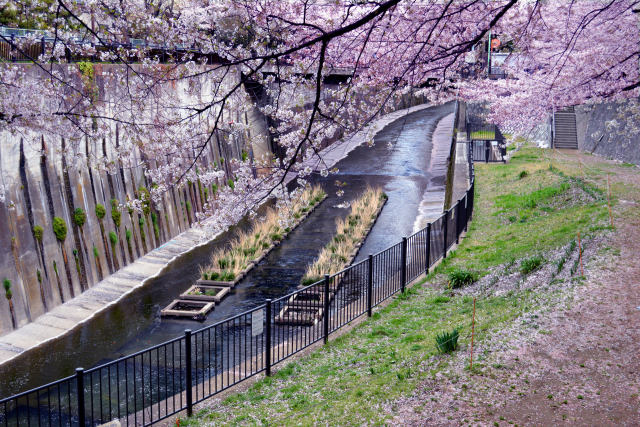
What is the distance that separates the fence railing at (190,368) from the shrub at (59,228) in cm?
461

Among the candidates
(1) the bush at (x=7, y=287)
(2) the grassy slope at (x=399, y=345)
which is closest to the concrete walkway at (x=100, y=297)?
(1) the bush at (x=7, y=287)

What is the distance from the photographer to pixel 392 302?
1218 centimetres

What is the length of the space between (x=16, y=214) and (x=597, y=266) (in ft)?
40.4

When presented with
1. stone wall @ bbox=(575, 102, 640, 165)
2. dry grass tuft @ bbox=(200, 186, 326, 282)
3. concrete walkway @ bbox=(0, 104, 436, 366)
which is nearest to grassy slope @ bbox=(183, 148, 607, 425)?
concrete walkway @ bbox=(0, 104, 436, 366)

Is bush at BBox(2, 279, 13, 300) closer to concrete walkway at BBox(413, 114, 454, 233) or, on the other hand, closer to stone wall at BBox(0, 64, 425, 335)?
stone wall at BBox(0, 64, 425, 335)

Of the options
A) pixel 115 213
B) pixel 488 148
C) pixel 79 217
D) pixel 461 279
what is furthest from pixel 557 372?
pixel 488 148

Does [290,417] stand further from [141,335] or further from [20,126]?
[20,126]

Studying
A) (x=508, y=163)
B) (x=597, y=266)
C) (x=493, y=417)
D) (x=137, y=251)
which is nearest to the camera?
(x=493, y=417)

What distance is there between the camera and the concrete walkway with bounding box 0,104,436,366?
1238cm

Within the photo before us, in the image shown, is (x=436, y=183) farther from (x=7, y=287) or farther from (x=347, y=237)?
(x=7, y=287)

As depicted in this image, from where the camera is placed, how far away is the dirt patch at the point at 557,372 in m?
6.25

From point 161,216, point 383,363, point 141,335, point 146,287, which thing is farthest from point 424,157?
point 383,363

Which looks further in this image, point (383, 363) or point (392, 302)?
point (392, 302)

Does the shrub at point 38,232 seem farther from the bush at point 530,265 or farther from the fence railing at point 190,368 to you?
the bush at point 530,265
